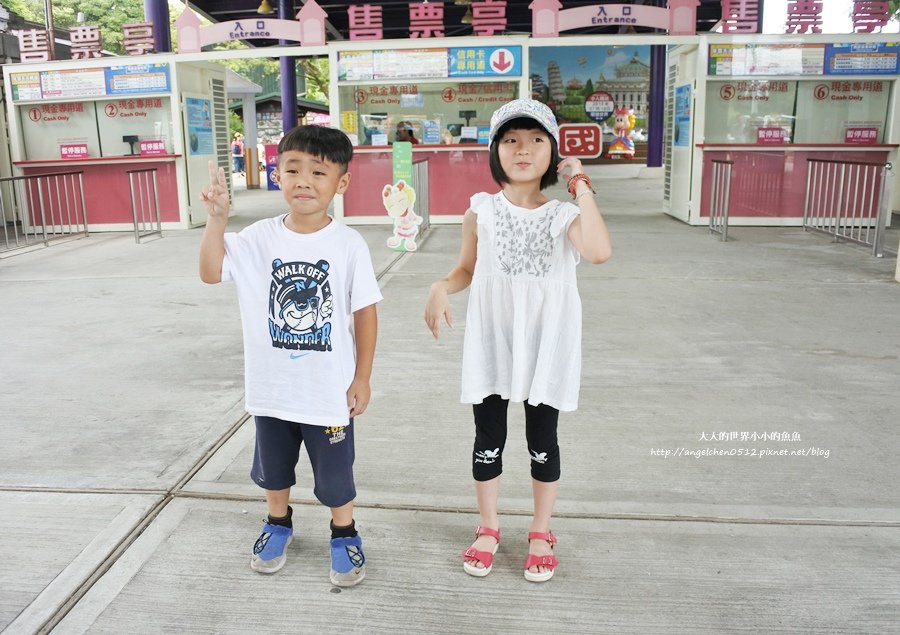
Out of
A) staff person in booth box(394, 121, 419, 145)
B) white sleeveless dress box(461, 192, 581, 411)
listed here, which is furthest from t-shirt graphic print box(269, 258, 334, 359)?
staff person in booth box(394, 121, 419, 145)

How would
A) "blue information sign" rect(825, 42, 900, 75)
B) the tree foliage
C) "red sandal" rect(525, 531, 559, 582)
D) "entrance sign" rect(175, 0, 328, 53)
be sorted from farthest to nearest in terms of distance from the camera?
the tree foliage < "entrance sign" rect(175, 0, 328, 53) < "blue information sign" rect(825, 42, 900, 75) < "red sandal" rect(525, 531, 559, 582)

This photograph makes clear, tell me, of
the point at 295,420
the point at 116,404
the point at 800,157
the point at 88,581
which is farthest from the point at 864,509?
the point at 800,157

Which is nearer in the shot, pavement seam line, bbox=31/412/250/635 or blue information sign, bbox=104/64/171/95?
pavement seam line, bbox=31/412/250/635

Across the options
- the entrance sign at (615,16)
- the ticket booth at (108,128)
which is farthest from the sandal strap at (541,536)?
the ticket booth at (108,128)

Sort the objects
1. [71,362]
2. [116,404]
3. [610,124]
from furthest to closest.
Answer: [610,124] < [71,362] < [116,404]

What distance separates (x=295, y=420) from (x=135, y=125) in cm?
1034

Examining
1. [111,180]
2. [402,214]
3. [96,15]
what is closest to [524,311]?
[402,214]

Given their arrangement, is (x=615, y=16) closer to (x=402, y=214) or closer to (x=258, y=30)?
(x=402, y=214)

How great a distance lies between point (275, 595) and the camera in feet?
7.59

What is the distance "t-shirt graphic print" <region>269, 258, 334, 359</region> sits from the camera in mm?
2252

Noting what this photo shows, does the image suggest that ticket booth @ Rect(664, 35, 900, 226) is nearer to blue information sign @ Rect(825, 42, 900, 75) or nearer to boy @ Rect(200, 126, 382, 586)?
blue information sign @ Rect(825, 42, 900, 75)

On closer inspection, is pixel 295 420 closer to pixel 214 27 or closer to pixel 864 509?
pixel 864 509

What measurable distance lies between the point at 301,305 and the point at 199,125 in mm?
10382

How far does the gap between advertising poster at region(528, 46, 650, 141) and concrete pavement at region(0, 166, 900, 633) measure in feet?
84.5
